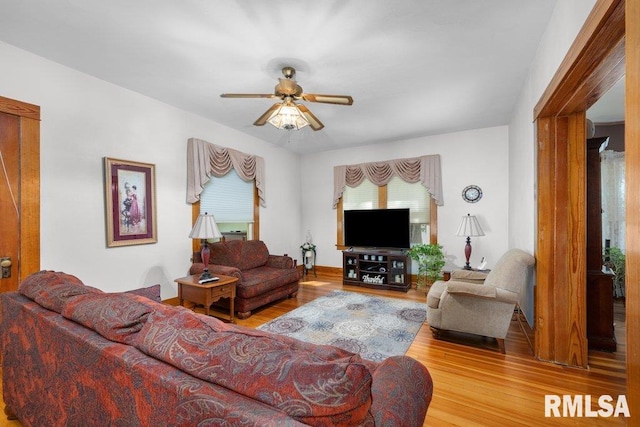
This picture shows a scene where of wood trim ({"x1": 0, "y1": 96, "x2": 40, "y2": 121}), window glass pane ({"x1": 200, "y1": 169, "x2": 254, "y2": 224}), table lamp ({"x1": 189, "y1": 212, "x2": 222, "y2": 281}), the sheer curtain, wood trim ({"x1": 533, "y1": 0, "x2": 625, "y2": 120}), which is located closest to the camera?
wood trim ({"x1": 533, "y1": 0, "x2": 625, "y2": 120})

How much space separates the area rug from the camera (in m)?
2.75

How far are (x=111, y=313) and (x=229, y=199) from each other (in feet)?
11.8

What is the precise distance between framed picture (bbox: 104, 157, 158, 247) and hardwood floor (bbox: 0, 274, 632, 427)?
1.83m

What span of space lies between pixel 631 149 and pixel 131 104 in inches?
166

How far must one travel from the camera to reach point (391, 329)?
3107 millimetres

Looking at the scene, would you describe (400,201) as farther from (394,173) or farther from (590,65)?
(590,65)

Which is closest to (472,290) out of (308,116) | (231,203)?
(308,116)

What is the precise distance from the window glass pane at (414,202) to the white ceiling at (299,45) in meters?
1.82

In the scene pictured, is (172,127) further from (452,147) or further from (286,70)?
(452,147)

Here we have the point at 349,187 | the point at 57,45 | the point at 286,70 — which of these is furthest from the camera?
the point at 349,187

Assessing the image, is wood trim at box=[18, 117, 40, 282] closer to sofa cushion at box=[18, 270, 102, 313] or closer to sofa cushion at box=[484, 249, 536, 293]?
sofa cushion at box=[18, 270, 102, 313]

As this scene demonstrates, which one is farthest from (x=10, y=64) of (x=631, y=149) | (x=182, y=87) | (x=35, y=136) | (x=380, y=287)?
(x=380, y=287)

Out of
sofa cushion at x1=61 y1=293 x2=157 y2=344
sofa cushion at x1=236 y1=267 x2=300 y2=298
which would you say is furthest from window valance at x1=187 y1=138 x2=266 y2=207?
sofa cushion at x1=61 y1=293 x2=157 y2=344

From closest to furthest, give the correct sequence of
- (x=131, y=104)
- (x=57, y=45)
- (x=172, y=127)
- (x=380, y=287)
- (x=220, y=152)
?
(x=57, y=45)
(x=131, y=104)
(x=172, y=127)
(x=220, y=152)
(x=380, y=287)
